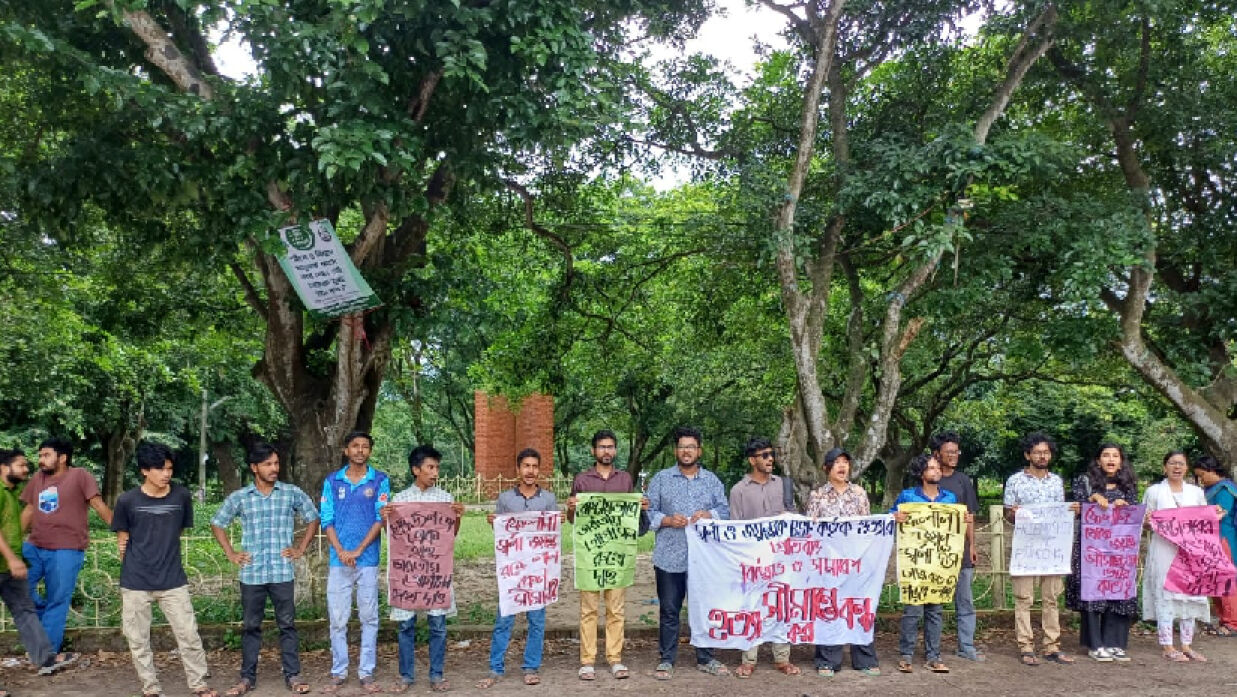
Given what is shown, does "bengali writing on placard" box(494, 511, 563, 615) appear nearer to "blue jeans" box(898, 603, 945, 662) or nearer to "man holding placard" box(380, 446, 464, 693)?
"man holding placard" box(380, 446, 464, 693)

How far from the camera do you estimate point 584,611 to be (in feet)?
24.0

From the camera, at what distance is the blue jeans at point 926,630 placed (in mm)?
7430

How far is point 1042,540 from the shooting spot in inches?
Result: 298

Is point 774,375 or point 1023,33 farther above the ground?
point 1023,33

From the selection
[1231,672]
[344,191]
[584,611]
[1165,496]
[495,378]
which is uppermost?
[344,191]

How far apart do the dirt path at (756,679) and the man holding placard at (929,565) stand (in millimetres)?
200

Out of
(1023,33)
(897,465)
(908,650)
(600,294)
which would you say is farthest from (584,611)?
(897,465)

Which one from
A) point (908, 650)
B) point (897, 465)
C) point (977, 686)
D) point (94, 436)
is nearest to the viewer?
point (977, 686)

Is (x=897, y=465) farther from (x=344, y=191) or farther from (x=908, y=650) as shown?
(x=344, y=191)

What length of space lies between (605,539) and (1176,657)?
473 centimetres

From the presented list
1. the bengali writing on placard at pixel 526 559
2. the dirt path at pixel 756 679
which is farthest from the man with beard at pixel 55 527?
the bengali writing on placard at pixel 526 559

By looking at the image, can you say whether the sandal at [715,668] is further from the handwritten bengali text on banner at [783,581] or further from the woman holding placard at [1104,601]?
the woman holding placard at [1104,601]

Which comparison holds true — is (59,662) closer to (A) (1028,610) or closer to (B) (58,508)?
(B) (58,508)

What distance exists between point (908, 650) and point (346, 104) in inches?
230
